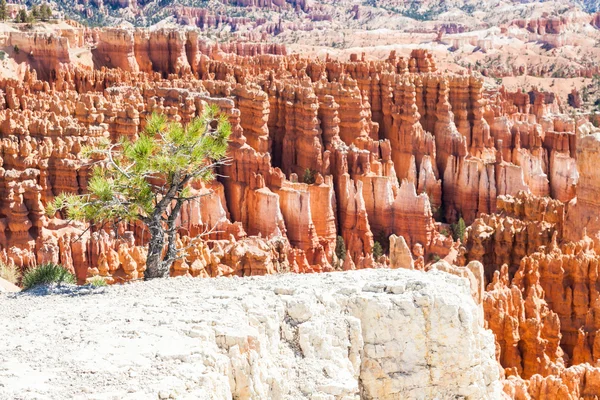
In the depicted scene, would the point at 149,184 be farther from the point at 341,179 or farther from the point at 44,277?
the point at 341,179

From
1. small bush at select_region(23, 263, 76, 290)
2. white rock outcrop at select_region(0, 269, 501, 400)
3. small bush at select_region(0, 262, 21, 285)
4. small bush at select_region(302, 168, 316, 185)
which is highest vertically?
white rock outcrop at select_region(0, 269, 501, 400)

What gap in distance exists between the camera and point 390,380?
1087 cm

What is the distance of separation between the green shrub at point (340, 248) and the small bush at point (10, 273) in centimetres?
1173

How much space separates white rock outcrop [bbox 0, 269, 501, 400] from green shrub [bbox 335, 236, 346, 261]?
62.2ft

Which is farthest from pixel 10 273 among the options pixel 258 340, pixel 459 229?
pixel 459 229

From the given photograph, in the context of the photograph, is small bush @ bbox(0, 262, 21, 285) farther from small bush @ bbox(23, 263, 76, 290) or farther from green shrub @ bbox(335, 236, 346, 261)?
green shrub @ bbox(335, 236, 346, 261)

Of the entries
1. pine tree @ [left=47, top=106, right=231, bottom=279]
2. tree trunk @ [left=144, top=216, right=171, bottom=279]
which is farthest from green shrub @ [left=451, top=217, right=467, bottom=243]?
tree trunk @ [left=144, top=216, right=171, bottom=279]

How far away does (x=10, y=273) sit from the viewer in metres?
20.4

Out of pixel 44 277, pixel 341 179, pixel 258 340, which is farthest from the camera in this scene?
pixel 341 179

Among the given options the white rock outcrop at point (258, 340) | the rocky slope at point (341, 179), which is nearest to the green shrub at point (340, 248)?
the rocky slope at point (341, 179)

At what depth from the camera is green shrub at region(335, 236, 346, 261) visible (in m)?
31.1

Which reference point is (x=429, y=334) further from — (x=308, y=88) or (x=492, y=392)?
(x=308, y=88)

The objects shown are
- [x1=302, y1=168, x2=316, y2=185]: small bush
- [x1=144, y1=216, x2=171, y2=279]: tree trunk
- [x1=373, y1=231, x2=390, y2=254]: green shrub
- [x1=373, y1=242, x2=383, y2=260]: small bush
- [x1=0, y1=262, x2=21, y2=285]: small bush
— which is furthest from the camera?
[x1=302, y1=168, x2=316, y2=185]: small bush

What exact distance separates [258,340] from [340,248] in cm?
2190
